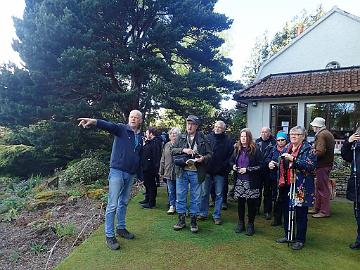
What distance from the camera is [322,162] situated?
18.5 feet

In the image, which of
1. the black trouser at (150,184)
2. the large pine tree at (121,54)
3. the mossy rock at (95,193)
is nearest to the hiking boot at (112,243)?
the black trouser at (150,184)

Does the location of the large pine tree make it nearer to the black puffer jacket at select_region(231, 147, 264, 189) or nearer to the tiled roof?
the tiled roof

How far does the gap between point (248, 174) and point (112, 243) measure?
2.20 m

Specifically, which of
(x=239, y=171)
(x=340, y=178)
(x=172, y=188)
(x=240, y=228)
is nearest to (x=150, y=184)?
(x=172, y=188)

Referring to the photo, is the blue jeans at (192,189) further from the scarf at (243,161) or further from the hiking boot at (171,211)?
the hiking boot at (171,211)

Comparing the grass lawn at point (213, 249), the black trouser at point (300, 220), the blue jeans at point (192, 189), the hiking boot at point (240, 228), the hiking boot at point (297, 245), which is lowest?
the grass lawn at point (213, 249)

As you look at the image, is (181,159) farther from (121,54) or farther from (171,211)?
(121,54)

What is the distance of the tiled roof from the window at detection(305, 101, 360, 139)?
0.69m

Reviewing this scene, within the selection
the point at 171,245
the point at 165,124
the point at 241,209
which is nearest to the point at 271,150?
the point at 241,209

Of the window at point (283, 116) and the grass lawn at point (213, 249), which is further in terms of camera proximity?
the window at point (283, 116)

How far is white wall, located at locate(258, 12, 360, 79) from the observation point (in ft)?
38.8

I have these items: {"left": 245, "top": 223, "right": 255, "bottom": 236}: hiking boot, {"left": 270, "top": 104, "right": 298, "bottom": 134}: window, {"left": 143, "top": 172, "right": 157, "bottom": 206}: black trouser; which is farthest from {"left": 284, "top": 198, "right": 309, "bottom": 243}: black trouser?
{"left": 270, "top": 104, "right": 298, "bottom": 134}: window

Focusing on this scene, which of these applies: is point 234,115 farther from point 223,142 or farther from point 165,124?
point 223,142

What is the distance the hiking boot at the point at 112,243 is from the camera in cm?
409
